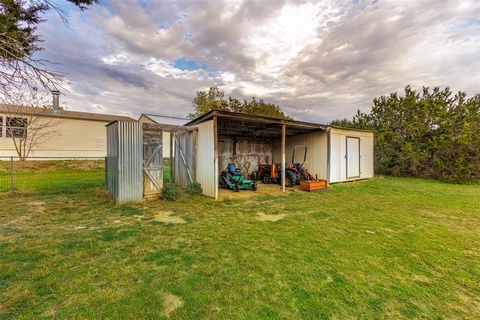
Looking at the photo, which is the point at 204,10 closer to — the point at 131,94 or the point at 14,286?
the point at 14,286

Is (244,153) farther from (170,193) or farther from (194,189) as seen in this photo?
(170,193)

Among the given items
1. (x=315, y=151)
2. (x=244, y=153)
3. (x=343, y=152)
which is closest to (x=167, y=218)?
(x=244, y=153)

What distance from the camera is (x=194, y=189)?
661 centimetres

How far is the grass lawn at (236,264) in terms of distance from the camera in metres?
1.75

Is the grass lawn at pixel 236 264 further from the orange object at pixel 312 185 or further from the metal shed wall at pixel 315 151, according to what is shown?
the metal shed wall at pixel 315 151

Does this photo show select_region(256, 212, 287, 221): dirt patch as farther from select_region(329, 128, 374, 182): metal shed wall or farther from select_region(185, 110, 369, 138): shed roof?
select_region(329, 128, 374, 182): metal shed wall

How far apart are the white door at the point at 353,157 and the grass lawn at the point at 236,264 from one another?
5316mm

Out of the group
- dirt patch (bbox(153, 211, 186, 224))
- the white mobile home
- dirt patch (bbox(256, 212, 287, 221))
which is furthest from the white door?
the white mobile home

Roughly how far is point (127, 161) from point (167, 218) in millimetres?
2097

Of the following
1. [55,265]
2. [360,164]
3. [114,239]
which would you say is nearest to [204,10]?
[114,239]

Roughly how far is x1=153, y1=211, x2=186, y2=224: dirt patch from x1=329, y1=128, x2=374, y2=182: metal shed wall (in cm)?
735

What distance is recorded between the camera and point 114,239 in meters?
3.21

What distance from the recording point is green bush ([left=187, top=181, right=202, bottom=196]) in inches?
257

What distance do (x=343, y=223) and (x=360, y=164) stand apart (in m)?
7.77
